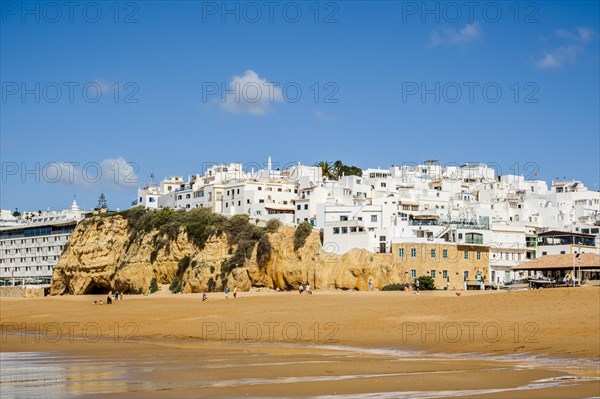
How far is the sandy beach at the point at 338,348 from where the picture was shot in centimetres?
1512

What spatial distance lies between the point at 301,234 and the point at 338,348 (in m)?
36.9

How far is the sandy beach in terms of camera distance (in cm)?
1512

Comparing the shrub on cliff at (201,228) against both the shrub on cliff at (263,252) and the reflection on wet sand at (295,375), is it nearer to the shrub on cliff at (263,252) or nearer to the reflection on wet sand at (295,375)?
the shrub on cliff at (263,252)

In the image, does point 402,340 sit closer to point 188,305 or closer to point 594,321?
point 594,321

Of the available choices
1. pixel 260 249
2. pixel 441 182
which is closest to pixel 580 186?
pixel 441 182

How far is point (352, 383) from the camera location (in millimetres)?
15523

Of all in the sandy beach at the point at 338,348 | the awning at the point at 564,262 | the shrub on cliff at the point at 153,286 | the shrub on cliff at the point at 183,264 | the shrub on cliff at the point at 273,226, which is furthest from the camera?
the shrub on cliff at the point at 153,286

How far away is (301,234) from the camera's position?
60438 millimetres

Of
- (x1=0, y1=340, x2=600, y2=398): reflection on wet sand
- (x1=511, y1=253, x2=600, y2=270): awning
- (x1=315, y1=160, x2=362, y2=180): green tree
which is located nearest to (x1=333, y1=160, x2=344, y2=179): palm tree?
(x1=315, y1=160, x2=362, y2=180): green tree

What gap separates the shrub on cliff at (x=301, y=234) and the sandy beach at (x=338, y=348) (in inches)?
759

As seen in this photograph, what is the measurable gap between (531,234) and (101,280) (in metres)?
39.2

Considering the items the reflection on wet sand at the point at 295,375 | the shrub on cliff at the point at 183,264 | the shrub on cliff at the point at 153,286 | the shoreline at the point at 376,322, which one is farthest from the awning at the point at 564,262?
the shrub on cliff at the point at 153,286

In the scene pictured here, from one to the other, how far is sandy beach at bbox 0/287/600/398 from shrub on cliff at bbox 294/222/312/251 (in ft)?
63.3

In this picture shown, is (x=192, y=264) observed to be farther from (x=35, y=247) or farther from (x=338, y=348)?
(x=338, y=348)
